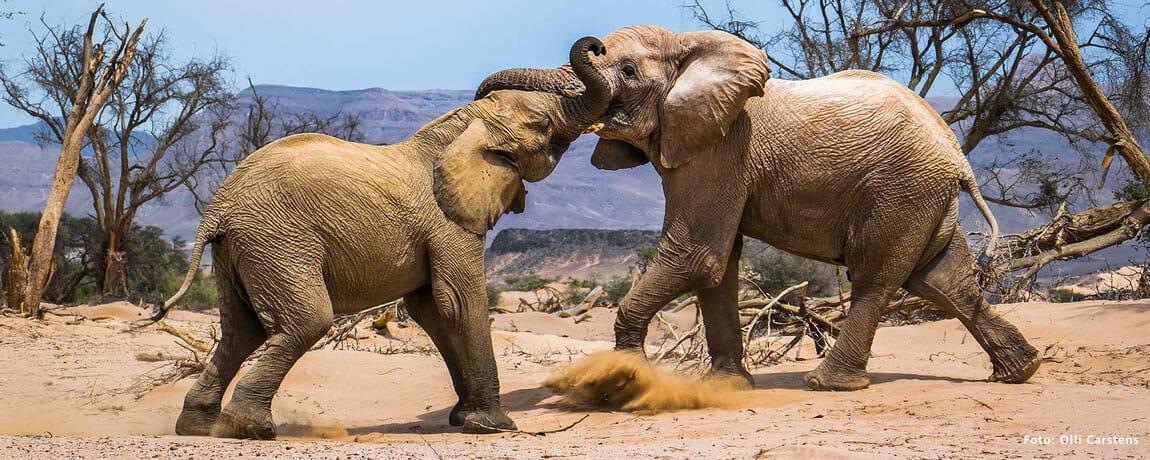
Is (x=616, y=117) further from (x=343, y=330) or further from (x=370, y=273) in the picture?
(x=343, y=330)

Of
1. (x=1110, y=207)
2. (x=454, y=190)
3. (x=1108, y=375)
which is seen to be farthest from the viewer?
(x=1110, y=207)

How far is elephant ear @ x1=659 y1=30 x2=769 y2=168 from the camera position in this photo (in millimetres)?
6395

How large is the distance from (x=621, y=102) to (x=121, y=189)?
18.9 meters

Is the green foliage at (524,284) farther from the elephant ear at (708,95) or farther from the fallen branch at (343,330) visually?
the elephant ear at (708,95)

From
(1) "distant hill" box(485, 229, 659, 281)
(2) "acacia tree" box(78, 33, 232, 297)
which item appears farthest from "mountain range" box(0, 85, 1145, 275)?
(2) "acacia tree" box(78, 33, 232, 297)

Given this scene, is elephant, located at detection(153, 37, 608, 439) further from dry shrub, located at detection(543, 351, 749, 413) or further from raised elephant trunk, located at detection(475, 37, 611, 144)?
dry shrub, located at detection(543, 351, 749, 413)

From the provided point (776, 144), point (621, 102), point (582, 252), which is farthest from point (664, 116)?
point (582, 252)

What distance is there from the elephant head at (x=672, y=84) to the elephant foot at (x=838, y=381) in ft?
5.34

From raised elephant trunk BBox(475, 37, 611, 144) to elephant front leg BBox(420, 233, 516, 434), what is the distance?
36.4 inches

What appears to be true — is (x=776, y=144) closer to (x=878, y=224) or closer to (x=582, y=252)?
(x=878, y=224)

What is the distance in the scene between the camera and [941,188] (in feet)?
21.8

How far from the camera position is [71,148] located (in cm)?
1572

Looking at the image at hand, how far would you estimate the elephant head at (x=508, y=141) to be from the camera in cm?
571

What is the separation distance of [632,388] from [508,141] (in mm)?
1706
